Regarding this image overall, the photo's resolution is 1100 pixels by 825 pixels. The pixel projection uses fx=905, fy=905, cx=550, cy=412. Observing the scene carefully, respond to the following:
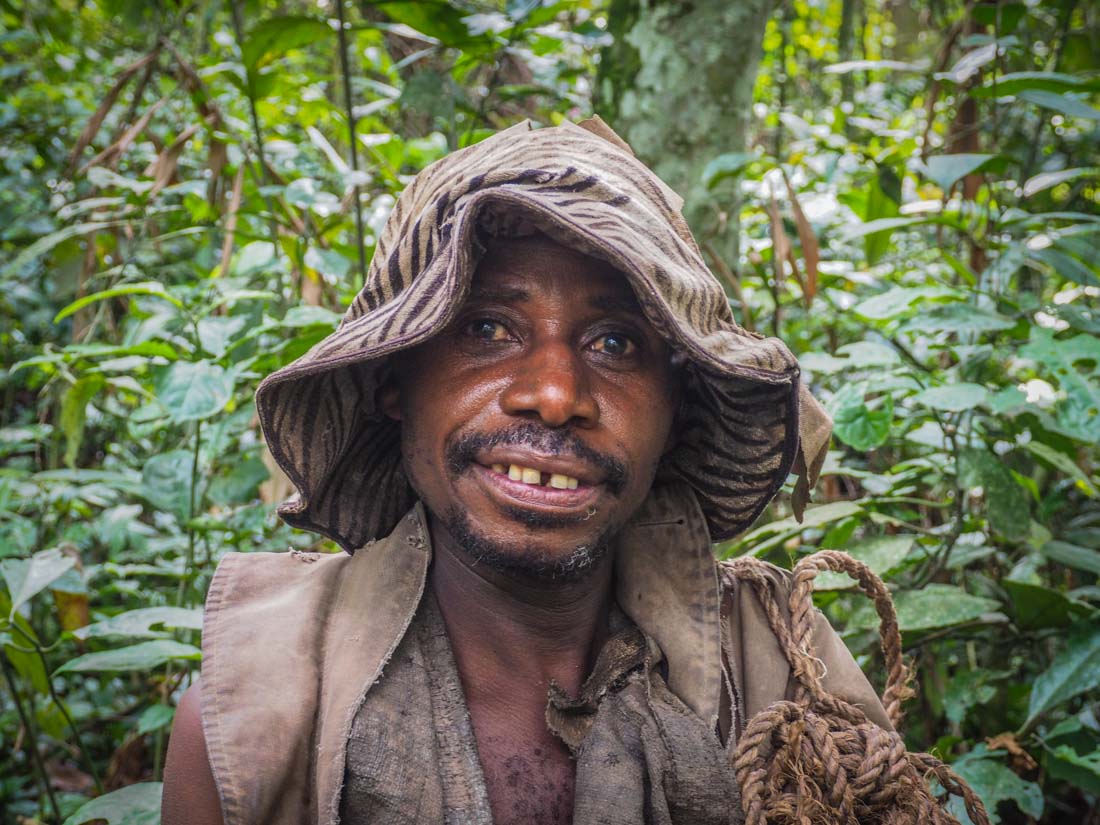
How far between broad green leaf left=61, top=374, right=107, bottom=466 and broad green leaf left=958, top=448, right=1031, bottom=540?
7.04 feet

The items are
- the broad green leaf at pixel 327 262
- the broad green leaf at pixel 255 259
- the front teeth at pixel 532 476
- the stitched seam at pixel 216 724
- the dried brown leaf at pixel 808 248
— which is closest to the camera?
the stitched seam at pixel 216 724

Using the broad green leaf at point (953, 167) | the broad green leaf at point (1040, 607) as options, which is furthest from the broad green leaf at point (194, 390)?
the broad green leaf at point (1040, 607)

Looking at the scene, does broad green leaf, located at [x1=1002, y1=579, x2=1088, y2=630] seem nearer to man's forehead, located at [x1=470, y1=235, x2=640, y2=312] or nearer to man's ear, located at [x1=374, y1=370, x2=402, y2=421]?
man's forehead, located at [x1=470, y1=235, x2=640, y2=312]

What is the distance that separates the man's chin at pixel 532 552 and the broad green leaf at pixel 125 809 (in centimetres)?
78

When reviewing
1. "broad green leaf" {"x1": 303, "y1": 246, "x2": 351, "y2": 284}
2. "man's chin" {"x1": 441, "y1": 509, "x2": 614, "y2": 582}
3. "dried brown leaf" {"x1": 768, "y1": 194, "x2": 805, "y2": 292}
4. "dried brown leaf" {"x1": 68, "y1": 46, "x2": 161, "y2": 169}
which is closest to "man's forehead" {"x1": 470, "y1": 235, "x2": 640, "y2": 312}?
"man's chin" {"x1": 441, "y1": 509, "x2": 614, "y2": 582}

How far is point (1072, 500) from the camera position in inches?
118

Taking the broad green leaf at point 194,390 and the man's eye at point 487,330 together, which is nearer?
the man's eye at point 487,330

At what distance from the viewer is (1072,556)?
2139mm

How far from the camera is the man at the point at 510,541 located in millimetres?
1346

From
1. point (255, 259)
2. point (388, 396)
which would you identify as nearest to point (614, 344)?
point (388, 396)

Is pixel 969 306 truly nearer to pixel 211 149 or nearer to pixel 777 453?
pixel 777 453

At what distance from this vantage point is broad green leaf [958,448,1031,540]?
2.14m

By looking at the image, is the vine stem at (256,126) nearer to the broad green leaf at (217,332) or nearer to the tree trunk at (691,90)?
the broad green leaf at (217,332)

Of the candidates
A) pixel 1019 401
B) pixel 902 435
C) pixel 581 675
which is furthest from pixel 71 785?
pixel 1019 401
